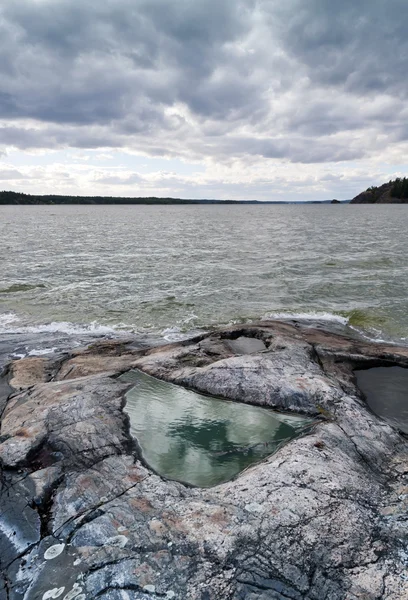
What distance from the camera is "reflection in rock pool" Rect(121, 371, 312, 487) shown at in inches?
229

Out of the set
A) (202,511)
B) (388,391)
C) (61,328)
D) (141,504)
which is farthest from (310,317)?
(141,504)

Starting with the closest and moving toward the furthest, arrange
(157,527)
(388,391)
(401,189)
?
(157,527), (388,391), (401,189)

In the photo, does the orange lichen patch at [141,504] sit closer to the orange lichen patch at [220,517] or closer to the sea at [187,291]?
the orange lichen patch at [220,517]

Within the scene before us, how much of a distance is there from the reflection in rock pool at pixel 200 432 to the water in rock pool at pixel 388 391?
191 centimetres

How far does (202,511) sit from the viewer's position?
4699 millimetres

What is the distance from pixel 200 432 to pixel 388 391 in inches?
183

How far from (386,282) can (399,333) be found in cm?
869

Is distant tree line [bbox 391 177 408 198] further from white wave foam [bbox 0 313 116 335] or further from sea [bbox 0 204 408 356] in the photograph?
white wave foam [bbox 0 313 116 335]

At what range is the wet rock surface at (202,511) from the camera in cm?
392

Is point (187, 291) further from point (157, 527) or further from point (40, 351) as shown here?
point (157, 527)

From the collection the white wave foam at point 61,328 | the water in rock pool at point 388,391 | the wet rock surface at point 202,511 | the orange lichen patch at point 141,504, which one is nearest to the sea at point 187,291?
the white wave foam at point 61,328

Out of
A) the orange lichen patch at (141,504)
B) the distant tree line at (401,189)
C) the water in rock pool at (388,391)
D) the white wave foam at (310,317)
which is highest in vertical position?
the distant tree line at (401,189)

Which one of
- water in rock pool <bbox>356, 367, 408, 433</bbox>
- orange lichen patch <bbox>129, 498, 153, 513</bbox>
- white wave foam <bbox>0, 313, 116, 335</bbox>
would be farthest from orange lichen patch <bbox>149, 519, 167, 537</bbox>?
white wave foam <bbox>0, 313, 116, 335</bbox>

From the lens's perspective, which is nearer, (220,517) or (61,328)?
(220,517)
